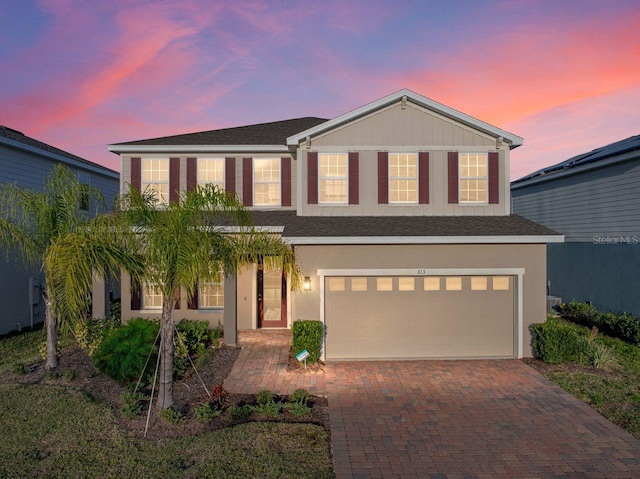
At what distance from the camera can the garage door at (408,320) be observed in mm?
10734

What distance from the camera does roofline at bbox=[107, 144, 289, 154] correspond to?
43.9 feet

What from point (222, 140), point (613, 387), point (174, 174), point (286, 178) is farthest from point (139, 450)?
point (222, 140)

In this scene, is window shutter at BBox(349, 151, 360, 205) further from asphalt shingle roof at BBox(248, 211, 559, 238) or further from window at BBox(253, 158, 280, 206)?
window at BBox(253, 158, 280, 206)

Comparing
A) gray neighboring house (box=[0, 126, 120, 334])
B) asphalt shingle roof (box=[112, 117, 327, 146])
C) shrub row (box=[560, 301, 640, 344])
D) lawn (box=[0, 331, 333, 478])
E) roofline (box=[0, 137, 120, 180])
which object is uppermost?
asphalt shingle roof (box=[112, 117, 327, 146])

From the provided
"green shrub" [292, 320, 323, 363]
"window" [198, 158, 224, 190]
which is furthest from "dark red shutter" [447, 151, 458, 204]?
"window" [198, 158, 224, 190]

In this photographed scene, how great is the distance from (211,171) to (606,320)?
45.7 feet

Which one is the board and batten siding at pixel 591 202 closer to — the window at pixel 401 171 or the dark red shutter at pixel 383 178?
the window at pixel 401 171

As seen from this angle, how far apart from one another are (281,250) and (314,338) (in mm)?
2545

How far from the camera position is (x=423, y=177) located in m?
12.3

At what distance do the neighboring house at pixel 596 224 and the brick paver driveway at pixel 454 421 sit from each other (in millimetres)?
7007

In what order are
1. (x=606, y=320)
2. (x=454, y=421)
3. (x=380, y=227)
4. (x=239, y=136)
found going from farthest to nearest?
(x=239, y=136) → (x=606, y=320) → (x=380, y=227) → (x=454, y=421)

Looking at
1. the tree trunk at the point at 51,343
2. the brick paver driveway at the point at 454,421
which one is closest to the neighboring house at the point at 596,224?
the brick paver driveway at the point at 454,421

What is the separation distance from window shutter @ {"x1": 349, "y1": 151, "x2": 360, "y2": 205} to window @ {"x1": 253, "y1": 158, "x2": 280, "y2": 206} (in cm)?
283

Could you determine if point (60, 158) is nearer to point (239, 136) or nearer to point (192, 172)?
point (192, 172)
